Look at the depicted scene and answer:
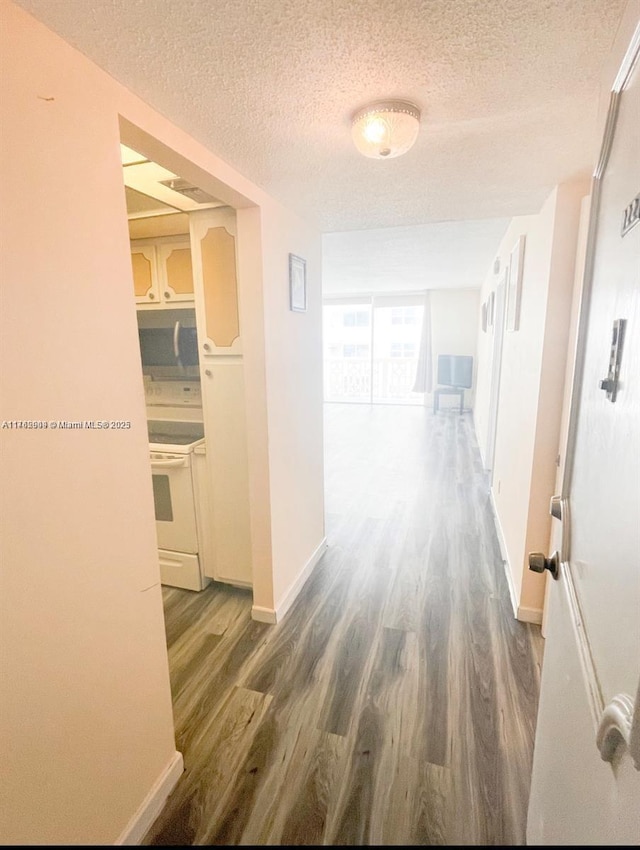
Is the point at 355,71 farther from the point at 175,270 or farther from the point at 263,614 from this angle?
the point at 263,614

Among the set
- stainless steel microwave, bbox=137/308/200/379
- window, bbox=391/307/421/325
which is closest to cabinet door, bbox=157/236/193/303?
stainless steel microwave, bbox=137/308/200/379

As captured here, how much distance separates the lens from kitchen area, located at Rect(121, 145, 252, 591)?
Result: 2.05 metres

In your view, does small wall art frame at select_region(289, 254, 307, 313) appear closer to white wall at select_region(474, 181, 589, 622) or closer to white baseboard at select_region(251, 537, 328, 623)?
white wall at select_region(474, 181, 589, 622)

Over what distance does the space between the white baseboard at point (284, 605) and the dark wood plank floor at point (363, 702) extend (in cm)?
4

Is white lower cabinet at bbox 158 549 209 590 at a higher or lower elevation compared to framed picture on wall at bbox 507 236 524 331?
lower

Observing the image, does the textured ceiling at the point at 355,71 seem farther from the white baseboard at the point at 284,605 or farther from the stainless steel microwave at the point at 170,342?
the white baseboard at the point at 284,605

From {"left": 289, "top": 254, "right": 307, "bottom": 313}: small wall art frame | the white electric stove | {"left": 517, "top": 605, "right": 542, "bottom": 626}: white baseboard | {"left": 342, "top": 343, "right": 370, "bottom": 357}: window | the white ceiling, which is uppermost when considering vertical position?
the white ceiling

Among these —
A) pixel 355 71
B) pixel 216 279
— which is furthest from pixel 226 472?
pixel 355 71

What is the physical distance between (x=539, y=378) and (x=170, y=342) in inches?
81.2

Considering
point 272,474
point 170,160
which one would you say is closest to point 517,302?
point 272,474

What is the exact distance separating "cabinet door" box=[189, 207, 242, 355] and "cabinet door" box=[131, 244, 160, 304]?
0.38 meters

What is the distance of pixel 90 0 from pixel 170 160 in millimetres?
510

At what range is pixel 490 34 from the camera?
0.88 meters

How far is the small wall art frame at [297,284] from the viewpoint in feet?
6.91
